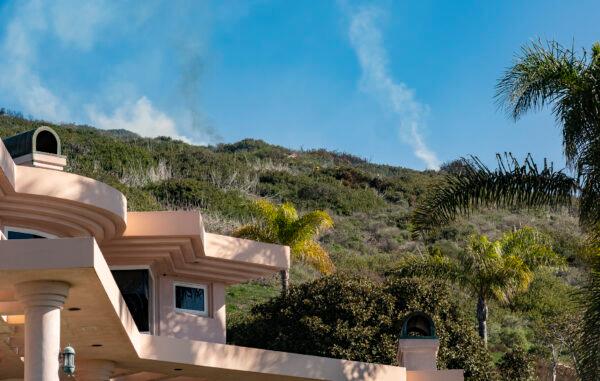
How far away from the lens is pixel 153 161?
228 feet

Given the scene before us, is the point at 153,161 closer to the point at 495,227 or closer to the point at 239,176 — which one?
the point at 239,176

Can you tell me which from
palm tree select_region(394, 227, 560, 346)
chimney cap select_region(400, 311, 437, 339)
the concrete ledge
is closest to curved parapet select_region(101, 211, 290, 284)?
chimney cap select_region(400, 311, 437, 339)

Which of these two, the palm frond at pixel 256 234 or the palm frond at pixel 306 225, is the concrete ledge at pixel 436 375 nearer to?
the palm frond at pixel 306 225

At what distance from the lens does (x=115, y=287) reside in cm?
1534

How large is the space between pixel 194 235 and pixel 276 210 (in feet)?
54.9

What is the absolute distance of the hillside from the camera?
5171cm

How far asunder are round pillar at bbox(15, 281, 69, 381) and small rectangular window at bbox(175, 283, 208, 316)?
865 cm

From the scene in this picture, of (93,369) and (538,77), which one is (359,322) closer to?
(538,77)

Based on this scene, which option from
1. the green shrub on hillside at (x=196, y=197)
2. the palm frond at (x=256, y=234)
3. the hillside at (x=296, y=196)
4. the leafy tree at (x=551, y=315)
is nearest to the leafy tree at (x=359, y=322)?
the palm frond at (x=256, y=234)

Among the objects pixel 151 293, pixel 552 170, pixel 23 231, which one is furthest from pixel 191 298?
pixel 552 170

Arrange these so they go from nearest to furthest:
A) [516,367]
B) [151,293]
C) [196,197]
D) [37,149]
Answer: [37,149] → [151,293] → [516,367] → [196,197]

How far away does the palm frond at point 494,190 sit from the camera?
19484 mm

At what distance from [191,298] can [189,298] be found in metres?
0.09

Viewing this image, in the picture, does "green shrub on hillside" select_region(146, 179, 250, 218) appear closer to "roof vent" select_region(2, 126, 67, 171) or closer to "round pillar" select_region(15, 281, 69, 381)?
"roof vent" select_region(2, 126, 67, 171)
